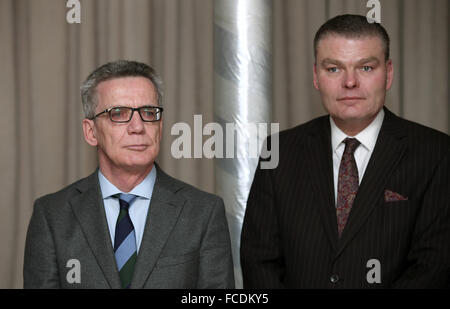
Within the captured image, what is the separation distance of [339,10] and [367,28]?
1344 mm

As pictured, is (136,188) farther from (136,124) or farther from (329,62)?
(329,62)

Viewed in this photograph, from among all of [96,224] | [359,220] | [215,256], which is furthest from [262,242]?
[96,224]

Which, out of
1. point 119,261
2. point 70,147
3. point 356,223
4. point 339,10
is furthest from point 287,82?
point 119,261

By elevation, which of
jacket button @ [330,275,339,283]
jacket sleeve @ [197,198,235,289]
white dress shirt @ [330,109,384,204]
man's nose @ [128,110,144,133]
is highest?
man's nose @ [128,110,144,133]

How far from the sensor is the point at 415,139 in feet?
6.39

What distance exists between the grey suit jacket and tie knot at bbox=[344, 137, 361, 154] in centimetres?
46

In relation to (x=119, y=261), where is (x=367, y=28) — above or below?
above

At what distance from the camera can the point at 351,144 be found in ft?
6.52

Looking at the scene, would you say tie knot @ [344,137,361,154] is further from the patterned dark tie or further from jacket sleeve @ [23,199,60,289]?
jacket sleeve @ [23,199,60,289]

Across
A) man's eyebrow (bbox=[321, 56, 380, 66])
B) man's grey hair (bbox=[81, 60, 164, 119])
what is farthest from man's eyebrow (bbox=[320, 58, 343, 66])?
man's grey hair (bbox=[81, 60, 164, 119])

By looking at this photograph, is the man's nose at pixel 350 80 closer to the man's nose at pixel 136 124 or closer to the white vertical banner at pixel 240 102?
the man's nose at pixel 136 124

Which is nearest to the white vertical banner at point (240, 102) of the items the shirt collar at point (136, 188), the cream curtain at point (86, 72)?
the cream curtain at point (86, 72)

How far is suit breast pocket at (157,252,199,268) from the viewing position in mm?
1761
